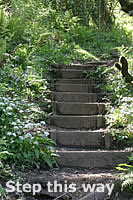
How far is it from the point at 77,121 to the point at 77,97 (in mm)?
921

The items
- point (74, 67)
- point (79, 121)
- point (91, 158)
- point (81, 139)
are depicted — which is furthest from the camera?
point (74, 67)

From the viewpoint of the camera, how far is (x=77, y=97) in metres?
6.37

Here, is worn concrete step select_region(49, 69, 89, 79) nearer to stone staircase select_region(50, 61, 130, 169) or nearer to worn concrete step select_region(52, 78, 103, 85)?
stone staircase select_region(50, 61, 130, 169)

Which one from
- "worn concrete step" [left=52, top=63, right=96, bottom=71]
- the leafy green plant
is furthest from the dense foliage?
"worn concrete step" [left=52, top=63, right=96, bottom=71]

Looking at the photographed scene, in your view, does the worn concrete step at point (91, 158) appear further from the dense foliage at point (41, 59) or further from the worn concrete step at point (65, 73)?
the worn concrete step at point (65, 73)

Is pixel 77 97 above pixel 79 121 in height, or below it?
above

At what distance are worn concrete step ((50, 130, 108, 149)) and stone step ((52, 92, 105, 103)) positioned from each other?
1.38 meters

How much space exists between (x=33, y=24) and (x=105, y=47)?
2.11 m

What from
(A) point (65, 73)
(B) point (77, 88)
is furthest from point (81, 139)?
(A) point (65, 73)

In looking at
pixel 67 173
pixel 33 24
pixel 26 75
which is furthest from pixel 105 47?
pixel 67 173

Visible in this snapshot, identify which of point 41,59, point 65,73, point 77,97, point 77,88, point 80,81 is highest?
point 41,59

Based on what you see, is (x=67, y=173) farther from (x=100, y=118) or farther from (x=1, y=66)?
(x=1, y=66)

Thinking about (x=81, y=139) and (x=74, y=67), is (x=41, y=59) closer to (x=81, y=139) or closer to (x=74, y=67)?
(x=74, y=67)

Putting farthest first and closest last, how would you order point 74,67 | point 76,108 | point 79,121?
1. point 74,67
2. point 76,108
3. point 79,121
